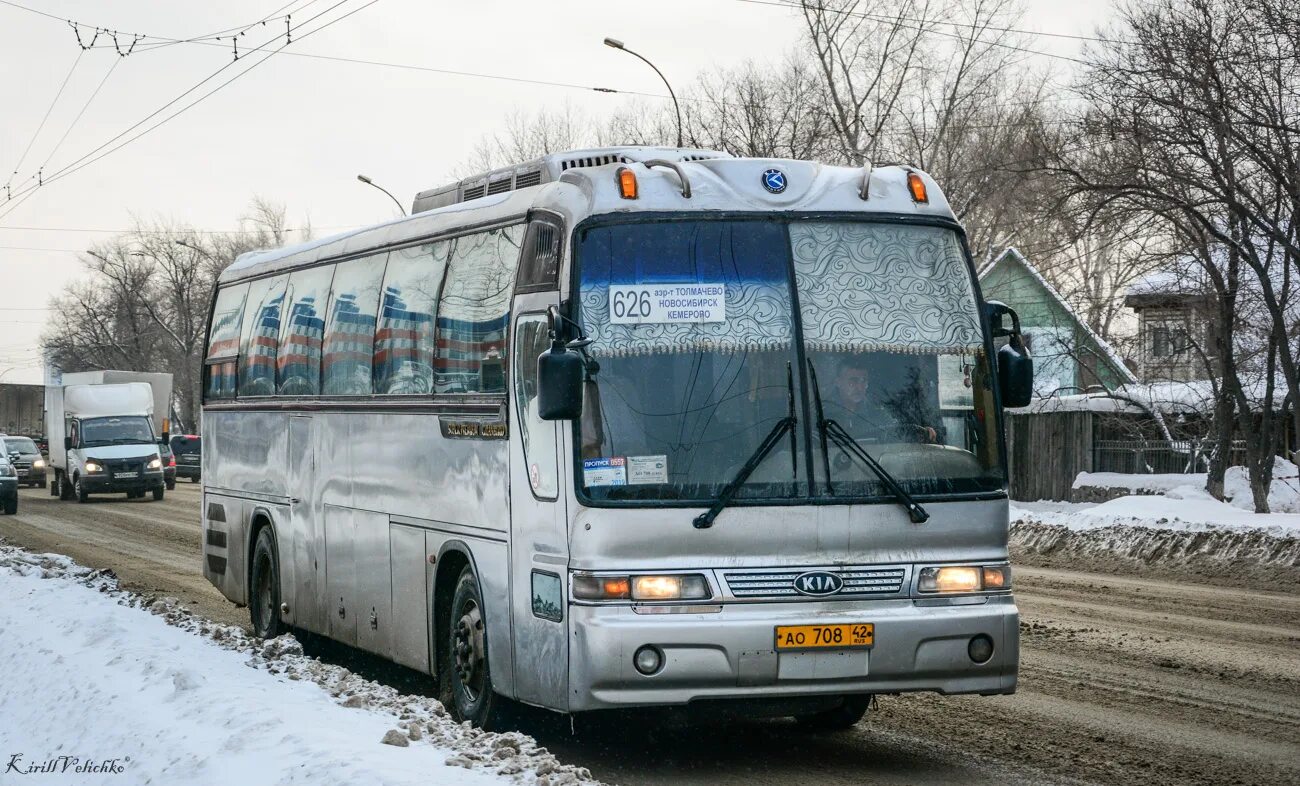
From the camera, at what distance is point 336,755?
6.80 metres

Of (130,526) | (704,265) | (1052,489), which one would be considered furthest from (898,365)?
(1052,489)

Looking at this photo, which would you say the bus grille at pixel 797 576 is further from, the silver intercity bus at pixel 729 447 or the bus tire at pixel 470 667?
the bus tire at pixel 470 667

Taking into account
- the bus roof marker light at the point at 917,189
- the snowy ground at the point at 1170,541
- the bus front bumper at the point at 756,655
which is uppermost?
the bus roof marker light at the point at 917,189

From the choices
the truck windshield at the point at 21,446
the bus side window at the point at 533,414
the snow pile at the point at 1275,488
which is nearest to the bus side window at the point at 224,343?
the bus side window at the point at 533,414

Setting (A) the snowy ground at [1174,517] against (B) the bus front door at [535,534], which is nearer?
(B) the bus front door at [535,534]

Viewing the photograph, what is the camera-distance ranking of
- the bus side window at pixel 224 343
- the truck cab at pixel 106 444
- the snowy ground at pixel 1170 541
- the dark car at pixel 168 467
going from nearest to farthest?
the bus side window at pixel 224 343 → the snowy ground at pixel 1170 541 → the truck cab at pixel 106 444 → the dark car at pixel 168 467

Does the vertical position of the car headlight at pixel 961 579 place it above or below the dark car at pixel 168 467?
above

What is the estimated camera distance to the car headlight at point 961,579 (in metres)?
8.07

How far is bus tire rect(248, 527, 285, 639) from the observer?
13438 millimetres

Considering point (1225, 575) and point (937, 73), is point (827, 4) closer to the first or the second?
point (937, 73)

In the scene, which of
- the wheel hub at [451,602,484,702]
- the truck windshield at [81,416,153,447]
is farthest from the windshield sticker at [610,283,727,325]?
the truck windshield at [81,416,153,447]

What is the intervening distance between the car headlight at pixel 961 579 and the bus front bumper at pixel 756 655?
0.29 feet

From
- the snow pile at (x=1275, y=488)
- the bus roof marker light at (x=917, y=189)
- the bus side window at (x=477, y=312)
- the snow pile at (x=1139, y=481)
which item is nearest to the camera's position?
the bus roof marker light at (x=917, y=189)

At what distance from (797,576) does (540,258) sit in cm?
Answer: 202
